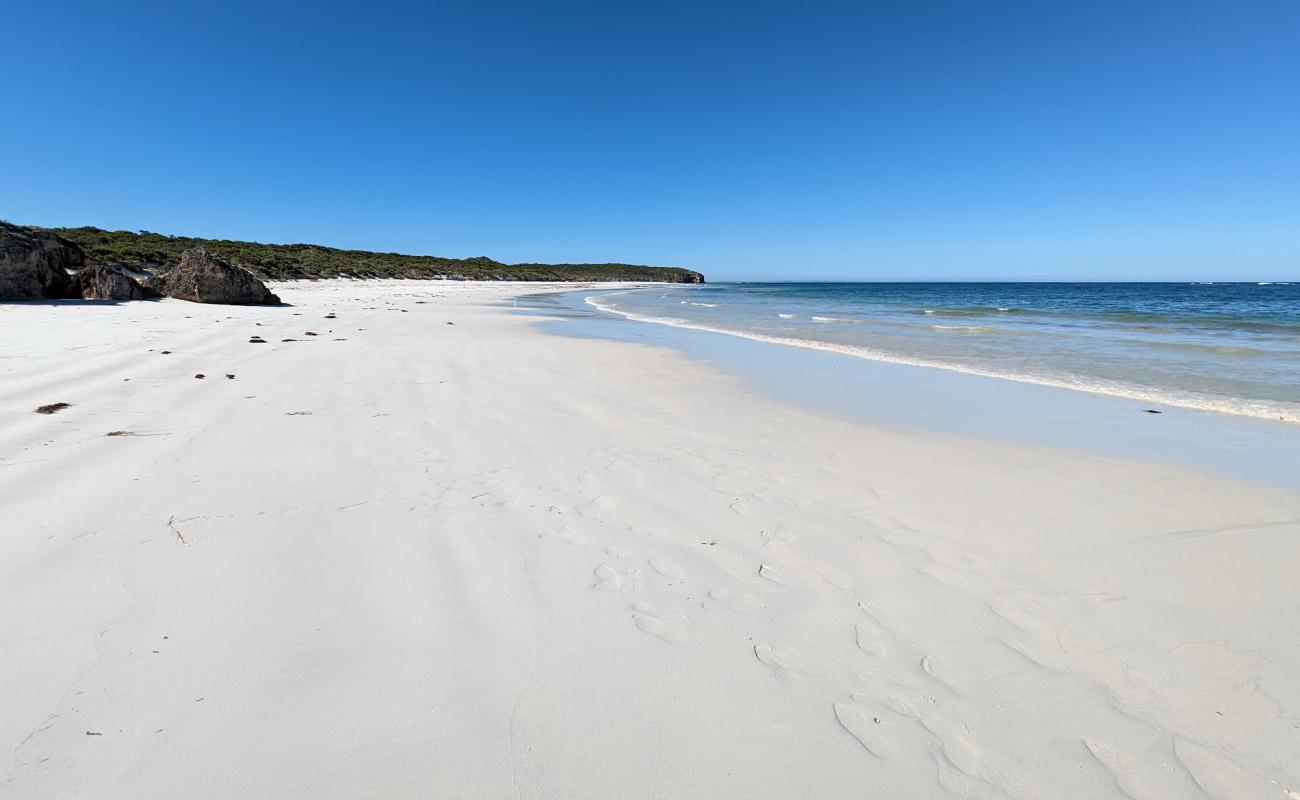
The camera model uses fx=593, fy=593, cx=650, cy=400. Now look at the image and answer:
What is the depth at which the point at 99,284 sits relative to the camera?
14898 mm

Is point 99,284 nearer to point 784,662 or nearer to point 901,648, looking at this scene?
point 784,662

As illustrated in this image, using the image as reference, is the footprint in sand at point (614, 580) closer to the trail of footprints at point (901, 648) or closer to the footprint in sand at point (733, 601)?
the trail of footprints at point (901, 648)

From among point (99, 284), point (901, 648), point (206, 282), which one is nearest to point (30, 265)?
point (99, 284)

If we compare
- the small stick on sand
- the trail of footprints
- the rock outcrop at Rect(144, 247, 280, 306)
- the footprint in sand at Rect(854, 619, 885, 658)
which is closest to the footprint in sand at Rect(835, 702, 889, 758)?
the trail of footprints

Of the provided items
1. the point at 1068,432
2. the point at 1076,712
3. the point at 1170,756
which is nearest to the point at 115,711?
the point at 1076,712

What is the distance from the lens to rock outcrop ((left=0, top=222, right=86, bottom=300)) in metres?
13.3

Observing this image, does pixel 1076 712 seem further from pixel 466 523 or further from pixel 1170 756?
pixel 466 523

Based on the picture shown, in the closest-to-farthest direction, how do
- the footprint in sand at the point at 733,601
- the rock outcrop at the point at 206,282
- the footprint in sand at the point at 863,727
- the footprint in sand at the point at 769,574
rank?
the footprint in sand at the point at 863,727 → the footprint in sand at the point at 733,601 → the footprint in sand at the point at 769,574 → the rock outcrop at the point at 206,282

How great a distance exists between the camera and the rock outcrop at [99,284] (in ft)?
48.8

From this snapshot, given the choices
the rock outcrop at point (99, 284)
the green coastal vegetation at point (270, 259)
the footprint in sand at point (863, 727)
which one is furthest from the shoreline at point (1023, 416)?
the green coastal vegetation at point (270, 259)

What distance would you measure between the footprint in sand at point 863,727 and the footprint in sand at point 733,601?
0.62 m

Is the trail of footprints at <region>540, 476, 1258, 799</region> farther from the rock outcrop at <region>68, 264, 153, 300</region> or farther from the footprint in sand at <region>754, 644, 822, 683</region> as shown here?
the rock outcrop at <region>68, 264, 153, 300</region>

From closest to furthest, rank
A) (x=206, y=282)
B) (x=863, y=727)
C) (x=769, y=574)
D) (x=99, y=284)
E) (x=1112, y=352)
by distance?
(x=863, y=727)
(x=769, y=574)
(x=1112, y=352)
(x=99, y=284)
(x=206, y=282)

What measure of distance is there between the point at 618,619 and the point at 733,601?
0.53m
